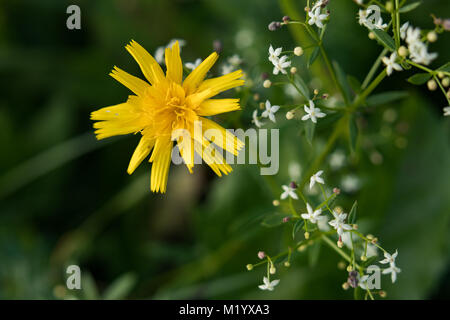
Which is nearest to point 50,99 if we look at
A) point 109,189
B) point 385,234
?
point 109,189

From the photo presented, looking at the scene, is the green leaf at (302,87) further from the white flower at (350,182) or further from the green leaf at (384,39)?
the white flower at (350,182)

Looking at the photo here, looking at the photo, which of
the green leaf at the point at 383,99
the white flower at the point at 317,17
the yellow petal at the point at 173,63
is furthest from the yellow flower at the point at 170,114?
the green leaf at the point at 383,99

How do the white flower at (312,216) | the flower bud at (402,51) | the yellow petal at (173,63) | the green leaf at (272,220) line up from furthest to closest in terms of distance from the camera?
the green leaf at (272,220), the yellow petal at (173,63), the white flower at (312,216), the flower bud at (402,51)

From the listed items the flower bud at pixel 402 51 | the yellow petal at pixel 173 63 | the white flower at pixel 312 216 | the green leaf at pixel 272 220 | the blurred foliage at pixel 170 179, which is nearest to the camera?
the flower bud at pixel 402 51

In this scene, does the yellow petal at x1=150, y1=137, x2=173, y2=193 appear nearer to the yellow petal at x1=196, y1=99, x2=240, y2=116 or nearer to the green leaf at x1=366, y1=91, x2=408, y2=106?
the yellow petal at x1=196, y1=99, x2=240, y2=116

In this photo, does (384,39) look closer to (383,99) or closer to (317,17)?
(317,17)
